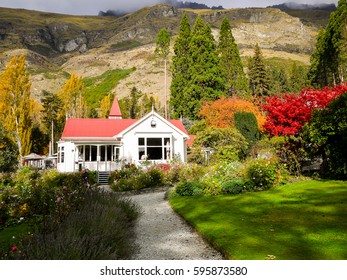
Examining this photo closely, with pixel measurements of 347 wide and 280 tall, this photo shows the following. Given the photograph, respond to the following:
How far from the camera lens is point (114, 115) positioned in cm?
3312

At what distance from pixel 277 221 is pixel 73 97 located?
4478cm

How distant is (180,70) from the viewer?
3881 cm

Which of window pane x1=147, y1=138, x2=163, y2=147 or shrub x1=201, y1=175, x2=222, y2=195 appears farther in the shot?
window pane x1=147, y1=138, x2=163, y2=147

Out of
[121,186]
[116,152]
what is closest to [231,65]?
[116,152]

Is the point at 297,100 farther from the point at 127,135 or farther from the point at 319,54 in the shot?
the point at 319,54

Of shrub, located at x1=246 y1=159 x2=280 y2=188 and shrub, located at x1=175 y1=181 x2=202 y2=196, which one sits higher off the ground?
shrub, located at x1=246 y1=159 x2=280 y2=188

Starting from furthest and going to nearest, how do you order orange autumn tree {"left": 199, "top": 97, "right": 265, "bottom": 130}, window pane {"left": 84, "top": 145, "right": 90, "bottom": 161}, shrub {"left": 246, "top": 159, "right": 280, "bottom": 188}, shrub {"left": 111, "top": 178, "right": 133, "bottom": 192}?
orange autumn tree {"left": 199, "top": 97, "right": 265, "bottom": 130}
window pane {"left": 84, "top": 145, "right": 90, "bottom": 161}
shrub {"left": 111, "top": 178, "right": 133, "bottom": 192}
shrub {"left": 246, "top": 159, "right": 280, "bottom": 188}

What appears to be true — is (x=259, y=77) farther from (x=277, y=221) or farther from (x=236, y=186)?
(x=277, y=221)

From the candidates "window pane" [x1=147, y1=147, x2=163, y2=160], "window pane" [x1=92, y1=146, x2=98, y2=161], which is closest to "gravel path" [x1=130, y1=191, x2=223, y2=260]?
"window pane" [x1=147, y1=147, x2=163, y2=160]

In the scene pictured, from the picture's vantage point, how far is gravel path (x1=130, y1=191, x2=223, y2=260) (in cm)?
529

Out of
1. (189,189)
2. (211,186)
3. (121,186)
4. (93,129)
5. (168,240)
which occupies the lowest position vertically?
(168,240)

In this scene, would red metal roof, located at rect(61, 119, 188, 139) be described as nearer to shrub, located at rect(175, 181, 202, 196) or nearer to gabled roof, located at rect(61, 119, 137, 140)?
gabled roof, located at rect(61, 119, 137, 140)

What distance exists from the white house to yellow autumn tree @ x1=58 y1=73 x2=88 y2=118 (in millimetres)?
22145
